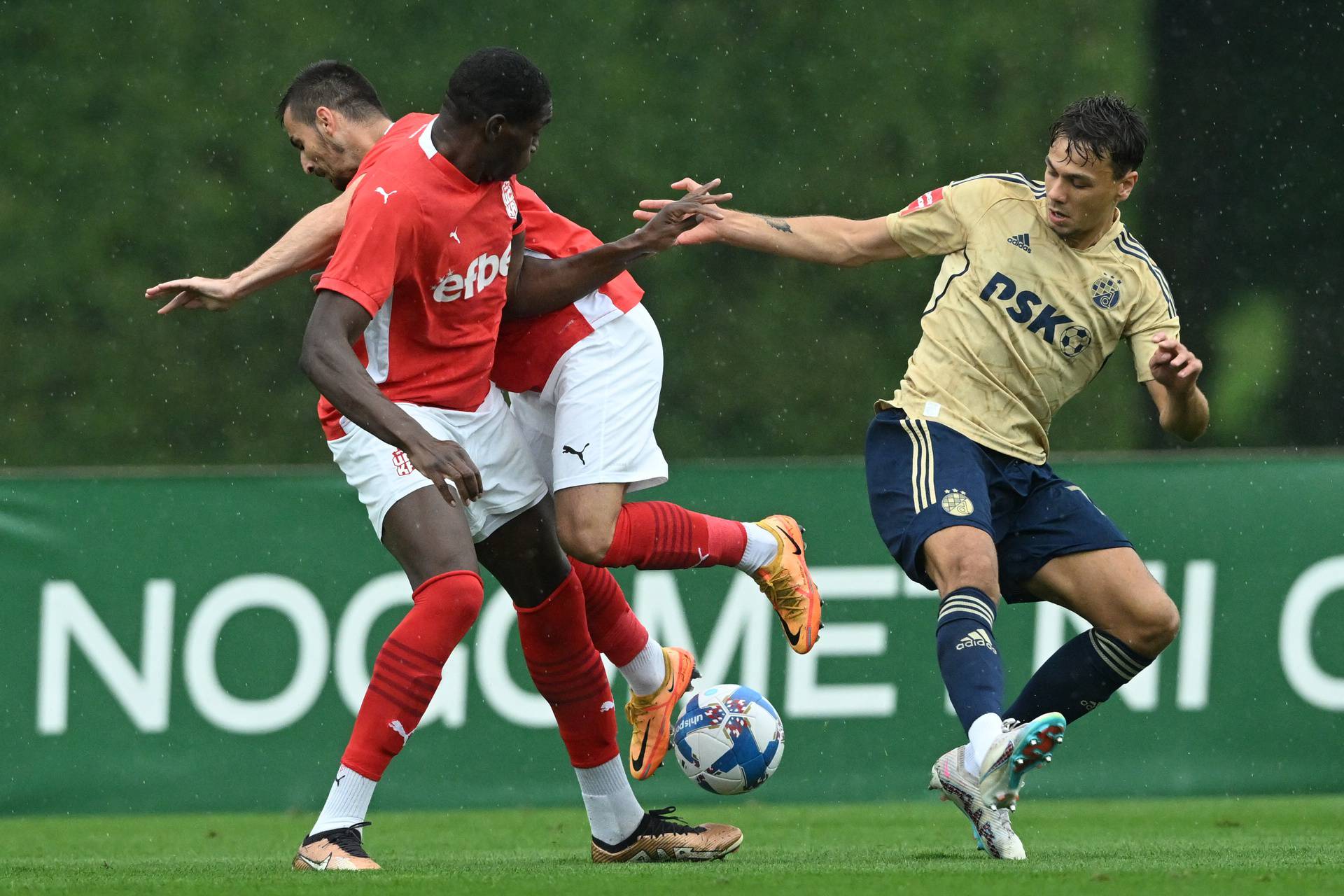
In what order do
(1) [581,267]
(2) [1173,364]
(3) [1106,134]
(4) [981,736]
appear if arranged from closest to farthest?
(4) [981,736]
(2) [1173,364]
(3) [1106,134]
(1) [581,267]

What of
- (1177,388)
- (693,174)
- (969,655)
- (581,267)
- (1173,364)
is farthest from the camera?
(693,174)

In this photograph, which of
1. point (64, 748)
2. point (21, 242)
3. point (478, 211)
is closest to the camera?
point (478, 211)

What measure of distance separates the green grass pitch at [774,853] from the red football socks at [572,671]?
1.09 feet

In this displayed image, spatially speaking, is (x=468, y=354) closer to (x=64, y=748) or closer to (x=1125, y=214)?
(x=64, y=748)

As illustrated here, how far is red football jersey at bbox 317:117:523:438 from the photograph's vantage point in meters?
5.45

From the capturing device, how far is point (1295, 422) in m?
13.4

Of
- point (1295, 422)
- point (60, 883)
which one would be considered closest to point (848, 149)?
point (1295, 422)

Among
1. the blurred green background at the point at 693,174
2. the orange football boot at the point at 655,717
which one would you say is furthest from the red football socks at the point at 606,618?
the blurred green background at the point at 693,174

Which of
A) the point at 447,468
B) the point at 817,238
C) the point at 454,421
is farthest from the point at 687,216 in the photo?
the point at 447,468

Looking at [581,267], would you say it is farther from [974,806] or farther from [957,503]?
[974,806]

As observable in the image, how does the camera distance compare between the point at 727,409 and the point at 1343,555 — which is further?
the point at 727,409

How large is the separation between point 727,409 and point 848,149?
1838 mm

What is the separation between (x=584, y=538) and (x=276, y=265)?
3.80ft

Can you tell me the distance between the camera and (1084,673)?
614 centimetres
